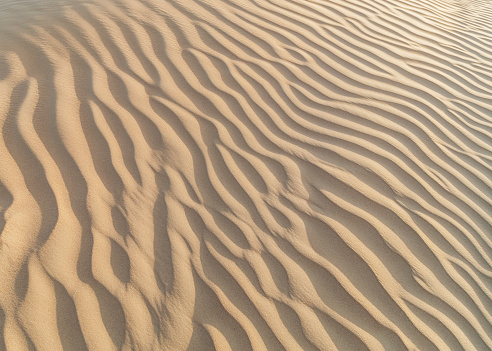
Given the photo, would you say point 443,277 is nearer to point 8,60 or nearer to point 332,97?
point 332,97

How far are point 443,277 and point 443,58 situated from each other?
8.06 ft

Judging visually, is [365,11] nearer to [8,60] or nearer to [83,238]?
[8,60]

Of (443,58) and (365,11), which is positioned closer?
(443,58)

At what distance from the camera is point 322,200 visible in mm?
2479

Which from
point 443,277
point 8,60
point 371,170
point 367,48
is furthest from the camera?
point 367,48

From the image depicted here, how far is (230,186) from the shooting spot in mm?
2461

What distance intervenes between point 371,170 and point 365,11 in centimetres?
231

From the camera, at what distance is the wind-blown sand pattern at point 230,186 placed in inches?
77.1

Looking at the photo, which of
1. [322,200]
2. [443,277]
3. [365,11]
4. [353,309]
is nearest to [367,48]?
[365,11]

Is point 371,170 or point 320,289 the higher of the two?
point 371,170

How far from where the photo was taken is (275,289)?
6.81 feet

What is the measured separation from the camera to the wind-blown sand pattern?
1.96m

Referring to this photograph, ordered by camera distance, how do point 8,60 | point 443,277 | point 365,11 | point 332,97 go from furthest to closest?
point 365,11 < point 332,97 < point 8,60 < point 443,277

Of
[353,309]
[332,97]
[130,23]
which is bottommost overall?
[353,309]
